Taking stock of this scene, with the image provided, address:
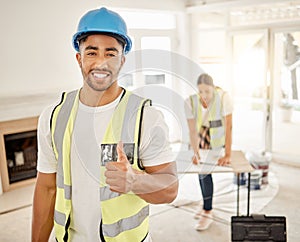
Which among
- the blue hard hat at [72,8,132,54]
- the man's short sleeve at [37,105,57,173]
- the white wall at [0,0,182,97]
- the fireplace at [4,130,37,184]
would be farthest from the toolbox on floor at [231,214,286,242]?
the fireplace at [4,130,37,184]

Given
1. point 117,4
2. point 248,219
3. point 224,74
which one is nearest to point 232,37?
point 224,74

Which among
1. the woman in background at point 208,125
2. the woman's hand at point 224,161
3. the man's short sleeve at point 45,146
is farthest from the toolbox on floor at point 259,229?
the woman's hand at point 224,161

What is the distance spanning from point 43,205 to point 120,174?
1.23 ft

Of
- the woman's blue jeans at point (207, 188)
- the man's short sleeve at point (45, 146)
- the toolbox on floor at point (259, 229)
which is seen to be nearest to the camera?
the man's short sleeve at point (45, 146)

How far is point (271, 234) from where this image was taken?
1.58 metres

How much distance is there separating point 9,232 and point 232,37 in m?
3.79

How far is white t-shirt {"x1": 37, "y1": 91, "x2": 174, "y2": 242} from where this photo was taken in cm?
103

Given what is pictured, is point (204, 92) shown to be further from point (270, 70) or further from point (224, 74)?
point (224, 74)

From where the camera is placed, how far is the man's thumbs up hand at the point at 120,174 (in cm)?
98

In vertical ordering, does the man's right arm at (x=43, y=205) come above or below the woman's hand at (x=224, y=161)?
above

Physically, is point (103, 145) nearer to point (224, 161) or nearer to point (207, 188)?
point (224, 161)

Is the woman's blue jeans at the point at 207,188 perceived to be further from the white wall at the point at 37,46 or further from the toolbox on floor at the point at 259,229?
the white wall at the point at 37,46

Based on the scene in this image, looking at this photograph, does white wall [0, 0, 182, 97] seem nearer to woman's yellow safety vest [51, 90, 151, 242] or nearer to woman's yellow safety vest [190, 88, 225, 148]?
woman's yellow safety vest [190, 88, 225, 148]

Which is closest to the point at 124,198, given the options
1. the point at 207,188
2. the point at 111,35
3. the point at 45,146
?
the point at 45,146
